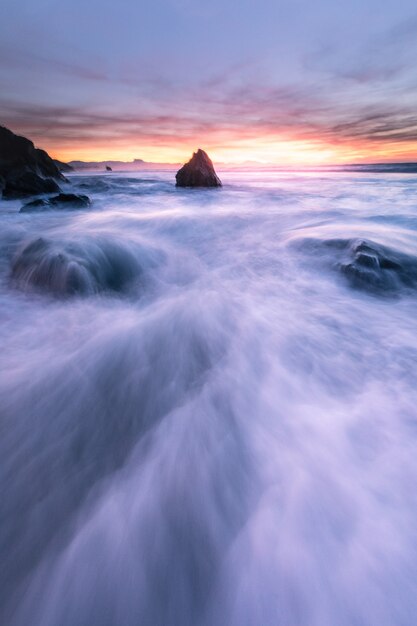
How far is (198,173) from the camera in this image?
22641 millimetres

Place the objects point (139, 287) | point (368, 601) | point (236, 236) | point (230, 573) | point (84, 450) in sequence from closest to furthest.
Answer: point (368, 601) < point (230, 573) < point (84, 450) < point (139, 287) < point (236, 236)

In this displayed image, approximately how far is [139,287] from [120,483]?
3654mm

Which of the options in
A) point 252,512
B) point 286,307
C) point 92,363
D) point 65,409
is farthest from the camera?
point 286,307

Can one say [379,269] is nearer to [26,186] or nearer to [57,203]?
[57,203]

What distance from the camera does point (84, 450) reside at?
218 centimetres

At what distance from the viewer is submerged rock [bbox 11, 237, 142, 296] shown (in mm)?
4695

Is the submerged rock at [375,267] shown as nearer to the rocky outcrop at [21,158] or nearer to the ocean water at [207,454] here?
the ocean water at [207,454]

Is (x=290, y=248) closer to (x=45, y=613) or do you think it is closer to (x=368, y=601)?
(x=368, y=601)

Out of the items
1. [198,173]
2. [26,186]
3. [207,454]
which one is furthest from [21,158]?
[207,454]

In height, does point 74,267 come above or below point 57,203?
above

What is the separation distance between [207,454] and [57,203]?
13.8 meters

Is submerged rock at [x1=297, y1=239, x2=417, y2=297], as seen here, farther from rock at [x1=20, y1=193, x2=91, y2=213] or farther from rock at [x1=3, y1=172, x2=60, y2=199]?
rock at [x1=3, y1=172, x2=60, y2=199]

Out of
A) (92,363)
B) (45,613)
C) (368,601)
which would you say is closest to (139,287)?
(92,363)

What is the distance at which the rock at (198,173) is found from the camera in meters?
22.3
